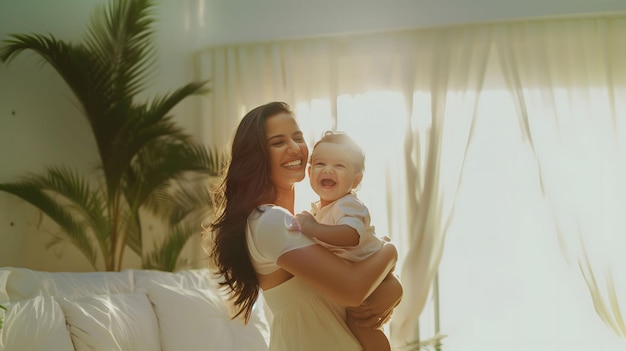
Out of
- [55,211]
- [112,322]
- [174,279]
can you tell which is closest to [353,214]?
[112,322]

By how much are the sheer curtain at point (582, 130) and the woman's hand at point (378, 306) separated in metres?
3.70

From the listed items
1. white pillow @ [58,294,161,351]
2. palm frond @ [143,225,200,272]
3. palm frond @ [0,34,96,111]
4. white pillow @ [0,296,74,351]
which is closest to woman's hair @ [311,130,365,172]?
white pillow @ [0,296,74,351]

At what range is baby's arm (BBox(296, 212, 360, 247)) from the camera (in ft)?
6.63

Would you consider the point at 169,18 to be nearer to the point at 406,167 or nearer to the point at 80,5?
the point at 80,5

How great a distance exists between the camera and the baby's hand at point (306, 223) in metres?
2.02

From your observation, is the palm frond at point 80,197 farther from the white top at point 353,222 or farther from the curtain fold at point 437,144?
the white top at point 353,222

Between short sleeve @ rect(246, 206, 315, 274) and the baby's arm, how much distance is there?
0.03m

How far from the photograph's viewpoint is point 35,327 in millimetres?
3316

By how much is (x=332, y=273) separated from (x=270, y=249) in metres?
0.18

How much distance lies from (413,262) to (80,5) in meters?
2.96

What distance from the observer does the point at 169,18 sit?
19.8 feet

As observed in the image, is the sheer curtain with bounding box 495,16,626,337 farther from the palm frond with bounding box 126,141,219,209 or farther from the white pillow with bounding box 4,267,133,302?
the white pillow with bounding box 4,267,133,302

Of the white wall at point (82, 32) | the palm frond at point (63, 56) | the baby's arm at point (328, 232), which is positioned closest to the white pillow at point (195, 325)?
the white wall at point (82, 32)

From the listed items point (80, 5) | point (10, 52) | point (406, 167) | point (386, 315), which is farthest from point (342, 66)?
point (386, 315)
